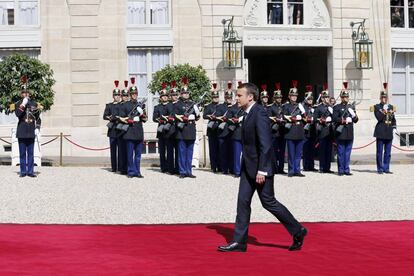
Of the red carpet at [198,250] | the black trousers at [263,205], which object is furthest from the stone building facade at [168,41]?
the black trousers at [263,205]

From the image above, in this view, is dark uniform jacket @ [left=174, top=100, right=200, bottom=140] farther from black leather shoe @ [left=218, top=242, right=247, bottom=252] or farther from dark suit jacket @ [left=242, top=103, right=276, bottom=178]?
black leather shoe @ [left=218, top=242, right=247, bottom=252]

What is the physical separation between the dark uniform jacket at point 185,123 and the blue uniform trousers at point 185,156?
0.15 metres

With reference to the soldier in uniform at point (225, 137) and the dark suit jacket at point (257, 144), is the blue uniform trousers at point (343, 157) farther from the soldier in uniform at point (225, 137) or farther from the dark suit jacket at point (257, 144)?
the dark suit jacket at point (257, 144)

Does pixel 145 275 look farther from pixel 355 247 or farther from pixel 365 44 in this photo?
pixel 365 44

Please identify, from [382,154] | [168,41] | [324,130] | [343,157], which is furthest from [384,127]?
[168,41]

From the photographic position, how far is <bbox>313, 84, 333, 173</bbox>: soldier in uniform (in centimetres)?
2105

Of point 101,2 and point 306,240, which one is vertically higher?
point 101,2

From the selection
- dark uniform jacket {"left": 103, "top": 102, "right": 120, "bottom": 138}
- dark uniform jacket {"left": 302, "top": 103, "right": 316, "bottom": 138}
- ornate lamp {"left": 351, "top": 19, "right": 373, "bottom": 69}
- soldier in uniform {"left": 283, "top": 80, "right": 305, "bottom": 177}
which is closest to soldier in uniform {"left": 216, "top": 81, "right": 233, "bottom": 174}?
soldier in uniform {"left": 283, "top": 80, "right": 305, "bottom": 177}

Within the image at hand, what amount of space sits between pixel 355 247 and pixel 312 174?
10788 millimetres

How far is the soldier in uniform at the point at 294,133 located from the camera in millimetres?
20203

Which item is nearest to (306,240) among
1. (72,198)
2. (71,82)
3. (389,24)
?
(72,198)

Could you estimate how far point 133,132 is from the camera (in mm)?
19812

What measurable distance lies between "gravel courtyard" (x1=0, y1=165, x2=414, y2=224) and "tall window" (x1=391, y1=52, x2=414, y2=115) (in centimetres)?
1086

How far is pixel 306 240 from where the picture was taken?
416 inches
